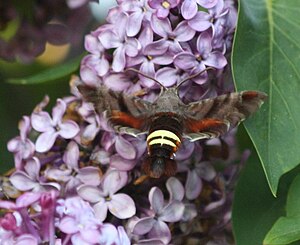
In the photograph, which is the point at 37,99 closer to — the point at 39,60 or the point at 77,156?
the point at 39,60

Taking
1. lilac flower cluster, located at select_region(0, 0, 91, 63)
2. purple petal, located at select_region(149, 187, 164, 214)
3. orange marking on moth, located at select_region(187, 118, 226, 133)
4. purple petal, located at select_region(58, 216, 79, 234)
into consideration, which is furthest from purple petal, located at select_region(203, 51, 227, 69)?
lilac flower cluster, located at select_region(0, 0, 91, 63)

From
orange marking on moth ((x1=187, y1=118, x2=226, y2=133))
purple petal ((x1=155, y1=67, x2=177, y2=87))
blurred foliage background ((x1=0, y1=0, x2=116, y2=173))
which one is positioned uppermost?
purple petal ((x1=155, y1=67, x2=177, y2=87))

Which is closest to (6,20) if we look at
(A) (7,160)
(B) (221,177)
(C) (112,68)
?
(A) (7,160)

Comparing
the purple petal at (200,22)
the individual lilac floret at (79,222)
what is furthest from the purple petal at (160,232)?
the purple petal at (200,22)

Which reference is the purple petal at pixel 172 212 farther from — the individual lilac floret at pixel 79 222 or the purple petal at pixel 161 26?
the purple petal at pixel 161 26

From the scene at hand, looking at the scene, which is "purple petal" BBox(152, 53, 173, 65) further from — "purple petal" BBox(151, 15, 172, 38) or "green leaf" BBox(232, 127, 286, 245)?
"green leaf" BBox(232, 127, 286, 245)

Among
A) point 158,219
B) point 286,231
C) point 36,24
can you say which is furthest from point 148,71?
point 36,24
